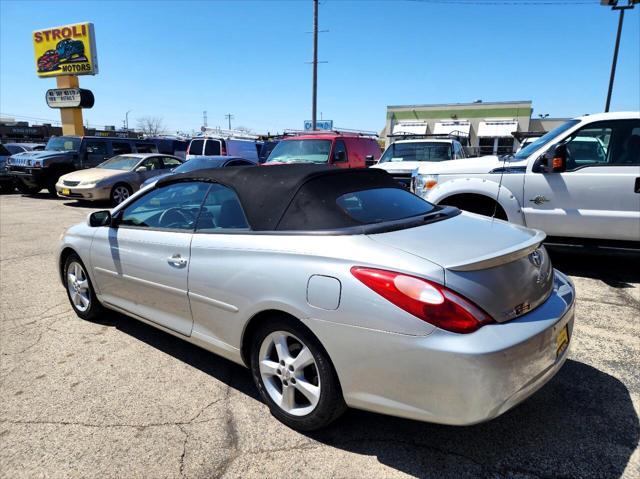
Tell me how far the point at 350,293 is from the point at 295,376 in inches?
26.4

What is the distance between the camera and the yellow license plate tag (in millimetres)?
2386

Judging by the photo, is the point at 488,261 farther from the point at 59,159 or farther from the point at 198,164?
the point at 59,159

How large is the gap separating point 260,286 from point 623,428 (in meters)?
2.28

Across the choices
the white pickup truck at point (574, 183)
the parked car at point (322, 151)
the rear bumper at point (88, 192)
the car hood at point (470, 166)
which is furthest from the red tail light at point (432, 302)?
the rear bumper at point (88, 192)

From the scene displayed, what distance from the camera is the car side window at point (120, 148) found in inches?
608

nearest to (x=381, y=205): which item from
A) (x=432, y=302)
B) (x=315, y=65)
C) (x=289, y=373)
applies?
(x=432, y=302)

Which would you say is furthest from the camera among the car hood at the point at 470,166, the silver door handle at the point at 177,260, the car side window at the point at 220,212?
the car hood at the point at 470,166

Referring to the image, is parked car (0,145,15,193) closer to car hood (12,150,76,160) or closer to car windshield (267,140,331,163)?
car hood (12,150,76,160)

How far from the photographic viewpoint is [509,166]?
18.4ft

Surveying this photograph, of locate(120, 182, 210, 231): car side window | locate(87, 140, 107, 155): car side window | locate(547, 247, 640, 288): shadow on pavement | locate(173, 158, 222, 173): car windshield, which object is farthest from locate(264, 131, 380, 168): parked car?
locate(87, 140, 107, 155): car side window

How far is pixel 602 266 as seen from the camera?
5.95m

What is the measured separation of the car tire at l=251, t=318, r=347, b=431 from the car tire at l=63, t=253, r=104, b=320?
225 cm

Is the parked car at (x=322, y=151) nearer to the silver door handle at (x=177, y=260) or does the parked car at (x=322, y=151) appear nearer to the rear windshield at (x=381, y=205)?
the rear windshield at (x=381, y=205)

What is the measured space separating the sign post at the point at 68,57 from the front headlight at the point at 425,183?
24028mm
